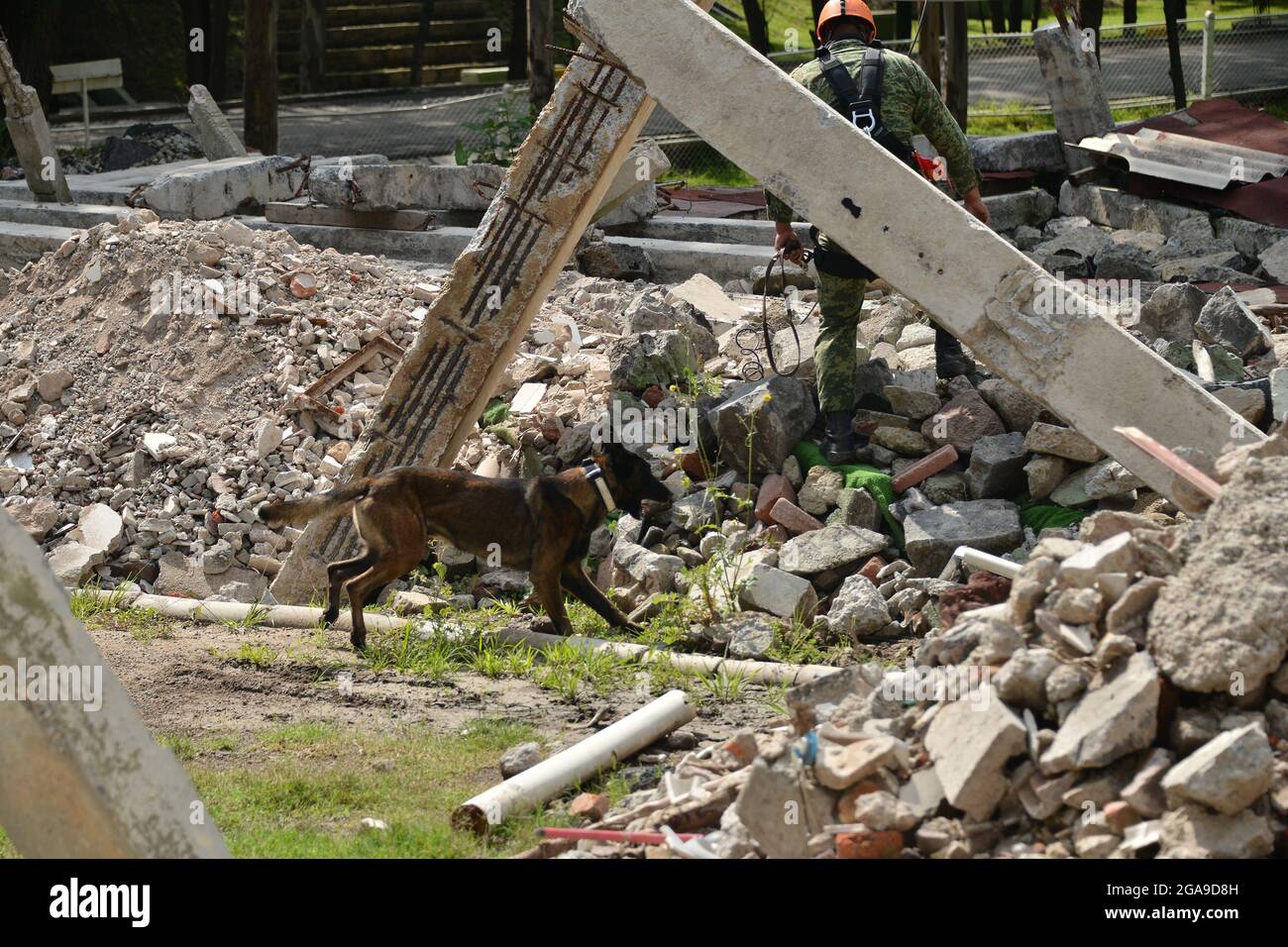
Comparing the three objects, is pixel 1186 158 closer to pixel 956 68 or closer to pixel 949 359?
pixel 956 68

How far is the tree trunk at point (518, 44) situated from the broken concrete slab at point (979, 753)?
24187 mm

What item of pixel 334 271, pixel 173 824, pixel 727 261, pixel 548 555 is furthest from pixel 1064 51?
pixel 173 824

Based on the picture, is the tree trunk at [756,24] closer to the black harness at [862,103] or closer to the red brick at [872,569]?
the black harness at [862,103]

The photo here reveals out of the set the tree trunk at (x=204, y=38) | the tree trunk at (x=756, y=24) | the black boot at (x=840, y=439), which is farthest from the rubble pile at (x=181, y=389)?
the tree trunk at (x=204, y=38)

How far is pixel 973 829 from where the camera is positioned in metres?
4.36

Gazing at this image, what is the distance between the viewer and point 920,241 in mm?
6664

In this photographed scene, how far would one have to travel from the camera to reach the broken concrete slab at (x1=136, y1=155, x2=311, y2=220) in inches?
558

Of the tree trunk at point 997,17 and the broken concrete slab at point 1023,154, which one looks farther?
the tree trunk at point 997,17

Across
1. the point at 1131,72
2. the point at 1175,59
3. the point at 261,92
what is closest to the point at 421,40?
the point at 261,92

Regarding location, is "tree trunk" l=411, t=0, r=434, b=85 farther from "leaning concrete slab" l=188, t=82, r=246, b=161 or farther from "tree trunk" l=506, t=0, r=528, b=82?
"leaning concrete slab" l=188, t=82, r=246, b=161

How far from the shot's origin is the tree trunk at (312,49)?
95.6ft

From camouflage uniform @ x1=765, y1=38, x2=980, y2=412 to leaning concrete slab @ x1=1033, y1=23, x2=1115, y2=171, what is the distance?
19.7 ft

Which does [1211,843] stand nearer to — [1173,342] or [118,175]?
[1173,342]
